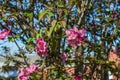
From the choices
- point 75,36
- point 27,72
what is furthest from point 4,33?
point 75,36

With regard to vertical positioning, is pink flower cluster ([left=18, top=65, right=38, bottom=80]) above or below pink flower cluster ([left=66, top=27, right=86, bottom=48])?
below

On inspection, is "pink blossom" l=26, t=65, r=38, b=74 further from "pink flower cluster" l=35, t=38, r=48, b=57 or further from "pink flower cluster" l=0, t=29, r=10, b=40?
"pink flower cluster" l=0, t=29, r=10, b=40

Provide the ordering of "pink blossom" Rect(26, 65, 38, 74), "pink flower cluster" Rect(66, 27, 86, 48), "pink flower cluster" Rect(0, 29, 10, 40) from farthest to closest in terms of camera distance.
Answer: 1. "pink flower cluster" Rect(0, 29, 10, 40)
2. "pink blossom" Rect(26, 65, 38, 74)
3. "pink flower cluster" Rect(66, 27, 86, 48)

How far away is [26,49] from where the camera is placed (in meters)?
4.71

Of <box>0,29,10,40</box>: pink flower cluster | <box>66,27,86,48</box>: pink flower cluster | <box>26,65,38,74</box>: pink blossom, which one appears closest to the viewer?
<box>66,27,86,48</box>: pink flower cluster

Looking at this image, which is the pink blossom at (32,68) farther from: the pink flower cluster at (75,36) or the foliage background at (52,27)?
the pink flower cluster at (75,36)


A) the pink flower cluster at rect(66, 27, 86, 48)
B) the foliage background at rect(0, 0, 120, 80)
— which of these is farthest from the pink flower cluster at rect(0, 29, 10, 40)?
the pink flower cluster at rect(66, 27, 86, 48)

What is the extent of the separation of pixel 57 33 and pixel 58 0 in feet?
1.28

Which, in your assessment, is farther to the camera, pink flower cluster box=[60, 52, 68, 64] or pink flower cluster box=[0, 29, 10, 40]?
pink flower cluster box=[0, 29, 10, 40]

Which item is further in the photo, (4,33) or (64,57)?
(4,33)

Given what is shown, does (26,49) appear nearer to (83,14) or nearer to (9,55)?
(9,55)

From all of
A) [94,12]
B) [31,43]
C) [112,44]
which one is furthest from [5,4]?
[112,44]

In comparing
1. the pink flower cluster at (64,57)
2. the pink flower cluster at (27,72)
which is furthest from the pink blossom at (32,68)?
the pink flower cluster at (64,57)

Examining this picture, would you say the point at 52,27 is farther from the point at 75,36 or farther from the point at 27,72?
the point at 27,72
